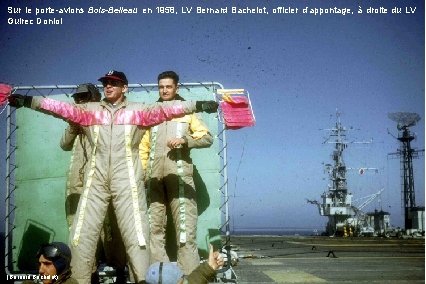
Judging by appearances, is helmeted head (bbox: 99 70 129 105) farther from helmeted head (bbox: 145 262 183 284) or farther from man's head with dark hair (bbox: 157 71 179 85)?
helmeted head (bbox: 145 262 183 284)

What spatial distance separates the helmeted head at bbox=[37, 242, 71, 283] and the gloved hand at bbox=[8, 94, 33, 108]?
1.26 m

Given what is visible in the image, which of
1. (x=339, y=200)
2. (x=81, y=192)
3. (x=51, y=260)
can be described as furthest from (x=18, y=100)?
(x=339, y=200)

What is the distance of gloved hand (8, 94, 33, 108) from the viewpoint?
3559 mm

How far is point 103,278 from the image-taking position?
4.72 metres

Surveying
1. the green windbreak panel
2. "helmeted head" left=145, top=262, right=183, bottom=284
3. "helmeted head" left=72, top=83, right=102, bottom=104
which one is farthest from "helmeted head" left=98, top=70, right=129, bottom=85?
"helmeted head" left=145, top=262, right=183, bottom=284

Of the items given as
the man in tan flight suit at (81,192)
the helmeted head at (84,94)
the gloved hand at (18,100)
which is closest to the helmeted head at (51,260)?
the man in tan flight suit at (81,192)

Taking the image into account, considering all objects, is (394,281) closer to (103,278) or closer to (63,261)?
(103,278)

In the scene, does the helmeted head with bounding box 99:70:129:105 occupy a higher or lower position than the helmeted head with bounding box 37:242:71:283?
higher

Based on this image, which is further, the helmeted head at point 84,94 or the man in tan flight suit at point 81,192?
the helmeted head at point 84,94

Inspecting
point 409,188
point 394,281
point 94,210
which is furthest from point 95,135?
point 409,188

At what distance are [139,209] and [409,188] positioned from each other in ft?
164

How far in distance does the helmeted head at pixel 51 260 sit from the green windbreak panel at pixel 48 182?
2271 mm

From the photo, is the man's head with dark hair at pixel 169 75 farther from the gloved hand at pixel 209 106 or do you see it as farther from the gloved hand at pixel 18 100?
the gloved hand at pixel 18 100

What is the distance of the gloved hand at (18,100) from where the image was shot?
3.56m
